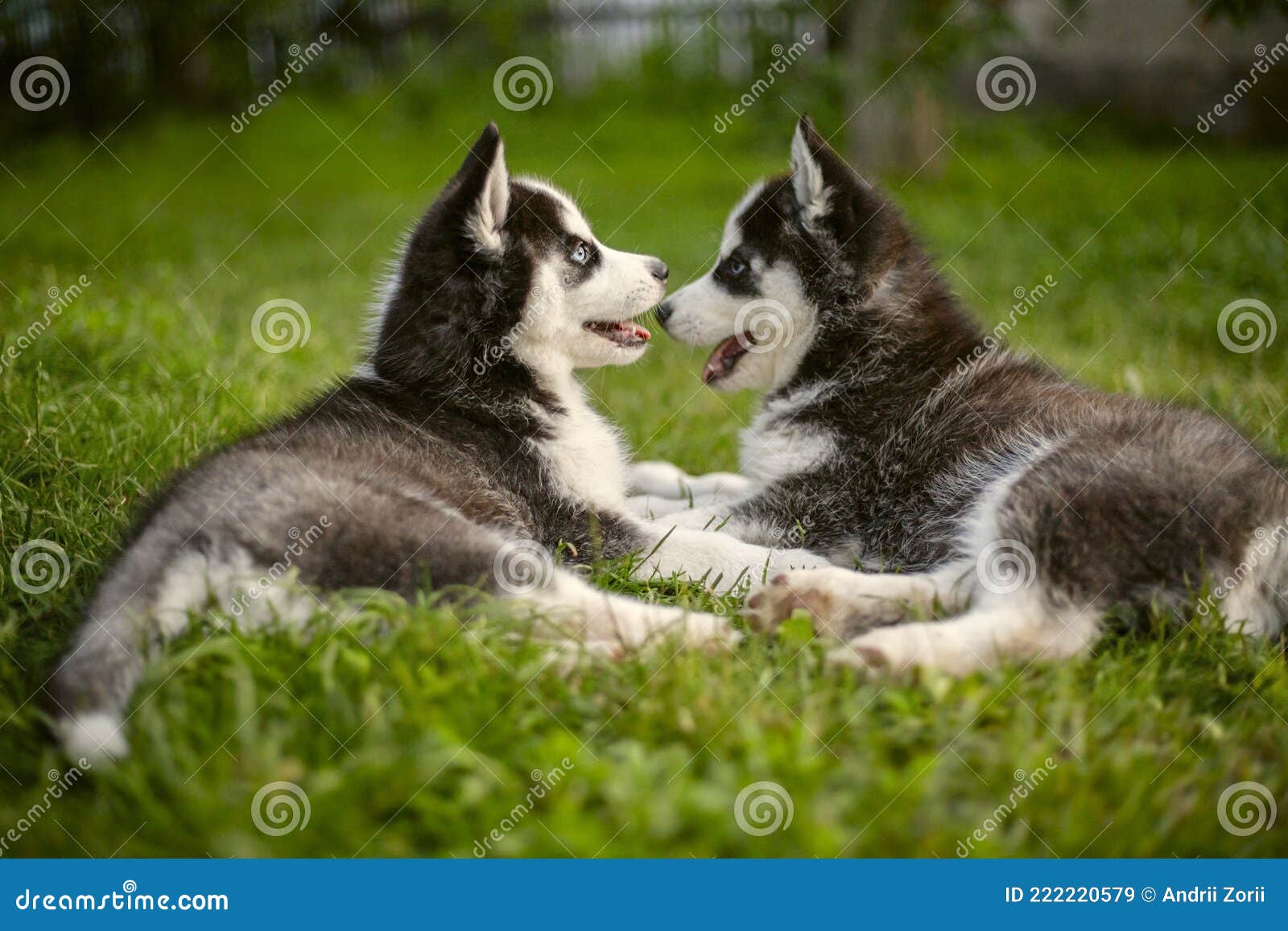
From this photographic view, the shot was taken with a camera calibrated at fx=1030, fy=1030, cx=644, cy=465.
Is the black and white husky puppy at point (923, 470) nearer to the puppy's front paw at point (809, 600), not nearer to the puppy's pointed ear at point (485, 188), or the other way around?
the puppy's front paw at point (809, 600)

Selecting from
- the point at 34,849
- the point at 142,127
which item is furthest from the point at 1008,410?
the point at 142,127

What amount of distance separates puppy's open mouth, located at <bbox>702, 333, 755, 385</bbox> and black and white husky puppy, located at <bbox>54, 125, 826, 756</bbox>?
1.55 ft

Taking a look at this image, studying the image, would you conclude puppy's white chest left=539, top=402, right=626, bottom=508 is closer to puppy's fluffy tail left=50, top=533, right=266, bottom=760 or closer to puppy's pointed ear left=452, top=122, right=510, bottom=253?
puppy's pointed ear left=452, top=122, right=510, bottom=253

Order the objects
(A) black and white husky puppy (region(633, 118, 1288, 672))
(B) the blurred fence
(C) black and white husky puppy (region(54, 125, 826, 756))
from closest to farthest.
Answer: (C) black and white husky puppy (region(54, 125, 826, 756)) → (A) black and white husky puppy (region(633, 118, 1288, 672)) → (B) the blurred fence

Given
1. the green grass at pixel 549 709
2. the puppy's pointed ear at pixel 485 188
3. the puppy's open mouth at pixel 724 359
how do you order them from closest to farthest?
1. the green grass at pixel 549 709
2. the puppy's pointed ear at pixel 485 188
3. the puppy's open mouth at pixel 724 359

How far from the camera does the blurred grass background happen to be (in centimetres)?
193

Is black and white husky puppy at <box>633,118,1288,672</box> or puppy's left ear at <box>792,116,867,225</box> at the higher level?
puppy's left ear at <box>792,116,867,225</box>

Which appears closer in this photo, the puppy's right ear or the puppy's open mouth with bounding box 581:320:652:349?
the puppy's right ear

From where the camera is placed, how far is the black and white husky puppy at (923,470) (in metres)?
2.67

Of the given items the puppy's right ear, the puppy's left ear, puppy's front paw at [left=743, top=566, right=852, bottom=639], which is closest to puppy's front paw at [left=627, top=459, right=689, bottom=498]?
the puppy's left ear

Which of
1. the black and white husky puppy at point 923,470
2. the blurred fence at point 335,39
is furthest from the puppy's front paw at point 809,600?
the blurred fence at point 335,39

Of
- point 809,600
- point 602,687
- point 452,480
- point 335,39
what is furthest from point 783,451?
point 335,39

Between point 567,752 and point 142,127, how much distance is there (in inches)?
640

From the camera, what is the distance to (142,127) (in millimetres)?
15430
